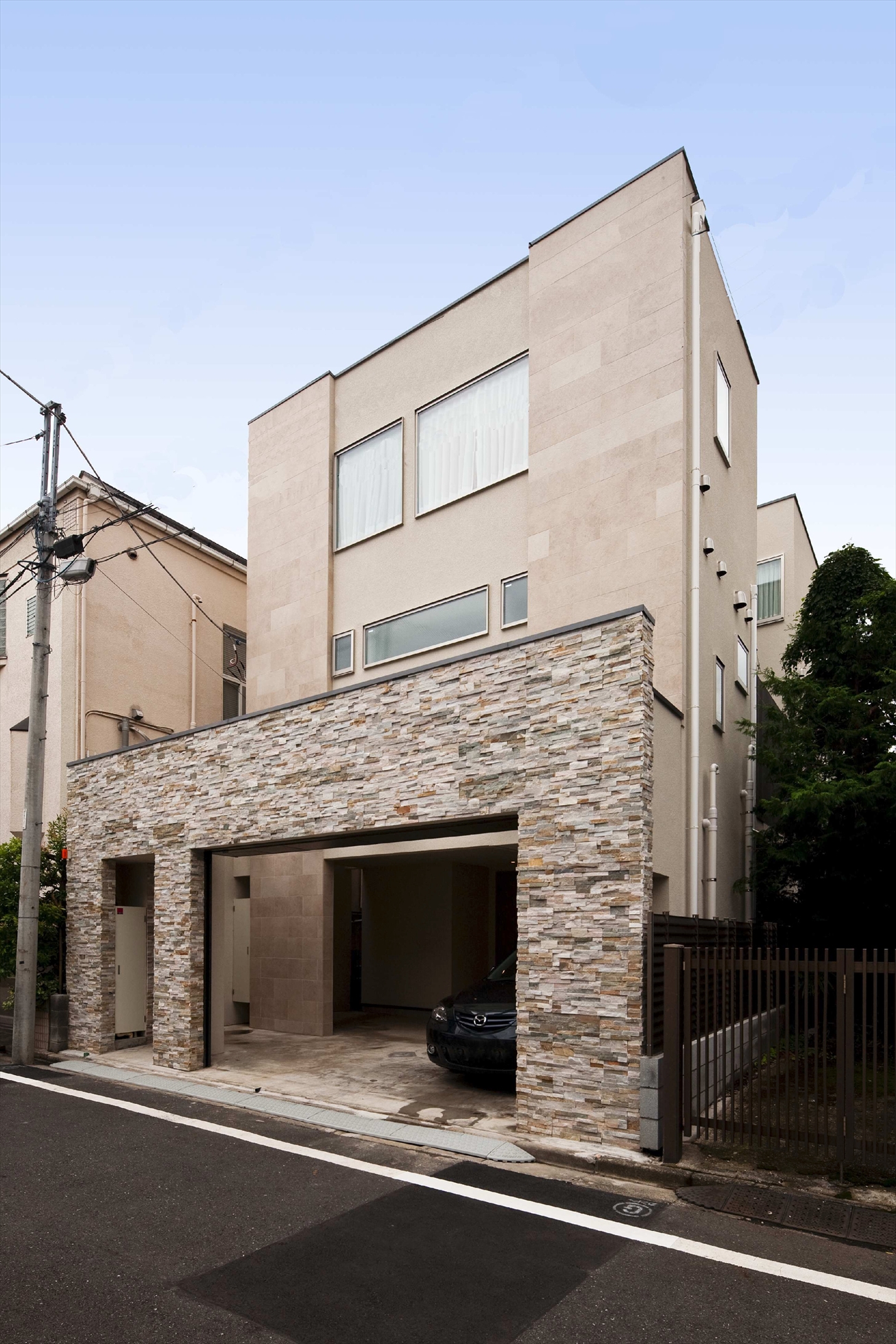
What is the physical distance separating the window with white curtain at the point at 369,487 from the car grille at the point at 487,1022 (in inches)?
293

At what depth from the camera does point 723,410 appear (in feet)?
43.5

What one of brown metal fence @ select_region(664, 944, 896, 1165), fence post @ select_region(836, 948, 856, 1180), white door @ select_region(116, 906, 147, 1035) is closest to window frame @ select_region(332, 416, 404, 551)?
white door @ select_region(116, 906, 147, 1035)

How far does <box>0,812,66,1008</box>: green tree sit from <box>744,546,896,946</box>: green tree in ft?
32.6

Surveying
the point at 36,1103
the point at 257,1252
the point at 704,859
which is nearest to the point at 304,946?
the point at 36,1103

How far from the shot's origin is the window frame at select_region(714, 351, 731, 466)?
12.5m

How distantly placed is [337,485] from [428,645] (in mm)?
3623

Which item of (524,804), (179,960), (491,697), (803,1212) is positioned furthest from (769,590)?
(803,1212)

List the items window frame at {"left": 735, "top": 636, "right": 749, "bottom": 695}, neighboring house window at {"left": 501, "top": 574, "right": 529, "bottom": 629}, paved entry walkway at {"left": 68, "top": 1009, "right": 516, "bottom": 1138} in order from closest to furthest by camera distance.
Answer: paved entry walkway at {"left": 68, "top": 1009, "right": 516, "bottom": 1138} < neighboring house window at {"left": 501, "top": 574, "right": 529, "bottom": 629} < window frame at {"left": 735, "top": 636, "right": 749, "bottom": 695}

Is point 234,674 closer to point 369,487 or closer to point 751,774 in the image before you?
point 369,487

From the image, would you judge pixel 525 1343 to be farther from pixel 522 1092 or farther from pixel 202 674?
pixel 202 674

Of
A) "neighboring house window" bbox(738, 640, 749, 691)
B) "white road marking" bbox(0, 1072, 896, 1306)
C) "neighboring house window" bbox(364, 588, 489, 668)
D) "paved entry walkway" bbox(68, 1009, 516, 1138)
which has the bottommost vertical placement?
"paved entry walkway" bbox(68, 1009, 516, 1138)

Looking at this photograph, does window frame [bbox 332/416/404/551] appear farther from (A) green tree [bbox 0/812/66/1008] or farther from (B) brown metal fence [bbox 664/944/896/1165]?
(B) brown metal fence [bbox 664/944/896/1165]

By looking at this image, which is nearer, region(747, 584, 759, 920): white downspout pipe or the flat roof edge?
the flat roof edge

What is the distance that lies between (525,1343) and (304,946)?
1020cm
